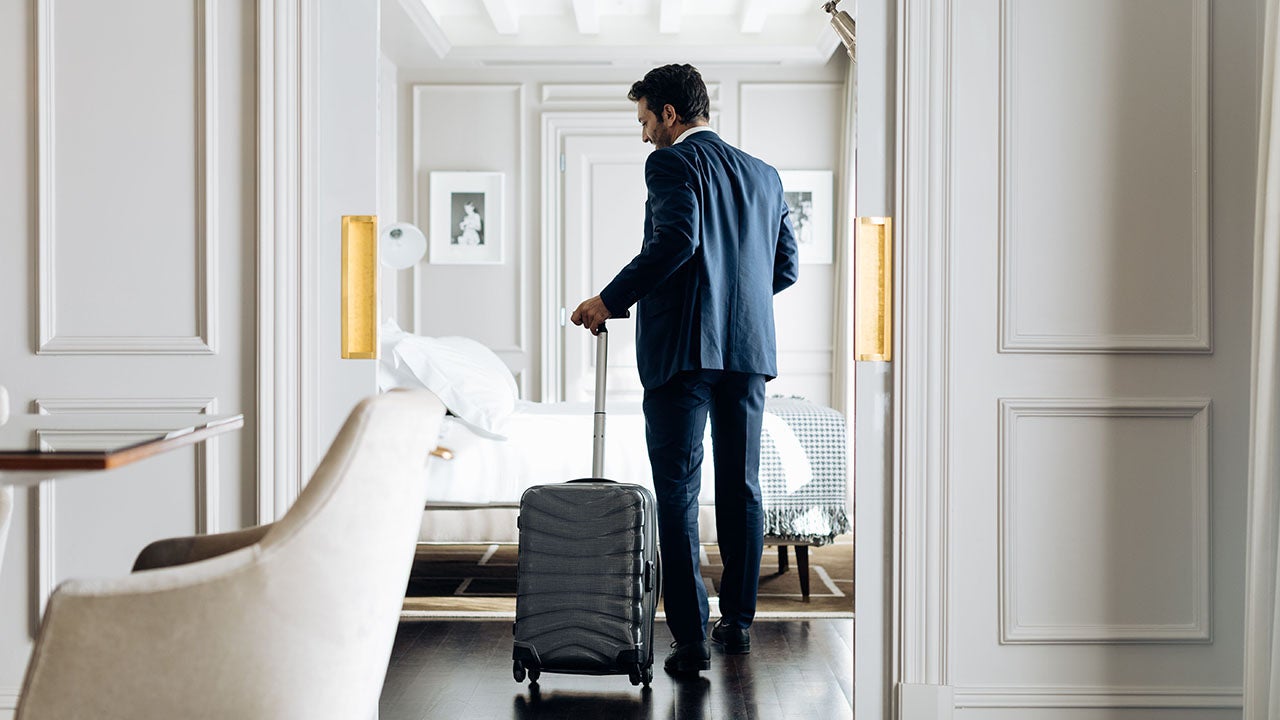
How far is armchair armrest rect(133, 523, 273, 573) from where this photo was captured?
160 cm

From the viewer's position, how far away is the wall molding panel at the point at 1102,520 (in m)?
2.25

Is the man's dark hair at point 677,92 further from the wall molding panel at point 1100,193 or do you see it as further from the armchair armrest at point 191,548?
the armchair armrest at point 191,548

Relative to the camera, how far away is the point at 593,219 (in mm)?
6273

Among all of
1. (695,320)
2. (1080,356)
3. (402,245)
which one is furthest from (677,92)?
(402,245)

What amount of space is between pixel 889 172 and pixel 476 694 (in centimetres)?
161

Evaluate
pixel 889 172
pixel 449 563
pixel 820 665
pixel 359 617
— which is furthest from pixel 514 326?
pixel 359 617

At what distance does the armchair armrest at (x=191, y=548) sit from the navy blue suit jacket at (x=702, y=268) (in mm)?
1187

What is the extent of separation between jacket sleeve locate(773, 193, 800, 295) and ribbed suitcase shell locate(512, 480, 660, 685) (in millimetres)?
801

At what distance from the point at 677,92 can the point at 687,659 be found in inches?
59.8

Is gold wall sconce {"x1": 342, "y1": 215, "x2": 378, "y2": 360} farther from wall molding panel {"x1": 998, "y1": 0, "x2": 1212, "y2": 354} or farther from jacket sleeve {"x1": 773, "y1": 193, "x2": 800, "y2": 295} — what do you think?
wall molding panel {"x1": 998, "y1": 0, "x2": 1212, "y2": 354}

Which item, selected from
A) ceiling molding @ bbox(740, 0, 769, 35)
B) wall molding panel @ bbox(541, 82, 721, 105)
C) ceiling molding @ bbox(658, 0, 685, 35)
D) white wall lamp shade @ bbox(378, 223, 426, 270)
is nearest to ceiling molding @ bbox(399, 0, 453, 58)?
wall molding panel @ bbox(541, 82, 721, 105)

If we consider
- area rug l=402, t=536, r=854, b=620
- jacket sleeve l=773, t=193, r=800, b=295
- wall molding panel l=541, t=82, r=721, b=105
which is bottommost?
area rug l=402, t=536, r=854, b=620

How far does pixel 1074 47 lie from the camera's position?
2.25 m

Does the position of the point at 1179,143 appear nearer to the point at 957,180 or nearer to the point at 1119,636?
the point at 957,180
